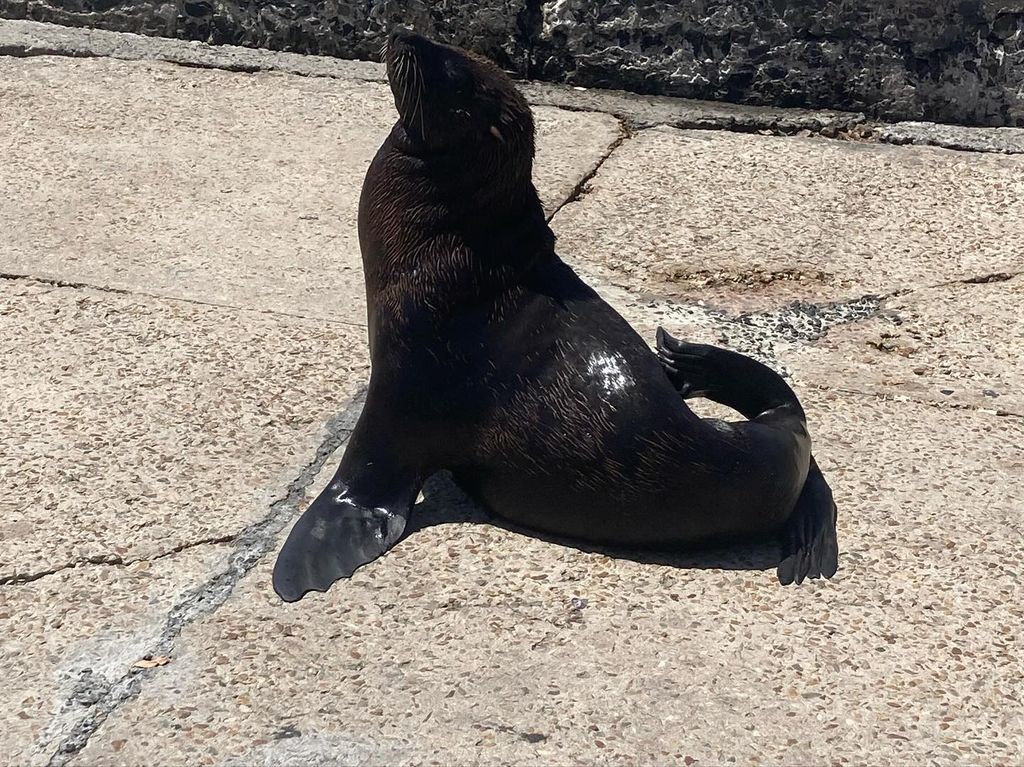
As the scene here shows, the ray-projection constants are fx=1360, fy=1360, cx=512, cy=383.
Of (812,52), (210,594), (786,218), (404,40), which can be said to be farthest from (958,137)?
(210,594)

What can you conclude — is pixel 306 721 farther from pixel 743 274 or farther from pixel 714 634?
pixel 743 274

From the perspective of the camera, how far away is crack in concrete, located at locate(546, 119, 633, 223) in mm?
5192

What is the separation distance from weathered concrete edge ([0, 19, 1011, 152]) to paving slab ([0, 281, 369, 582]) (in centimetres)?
237

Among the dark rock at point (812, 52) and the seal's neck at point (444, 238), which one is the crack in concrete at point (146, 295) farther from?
the dark rock at point (812, 52)

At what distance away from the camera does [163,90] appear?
240 inches

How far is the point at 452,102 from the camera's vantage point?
9.75 ft

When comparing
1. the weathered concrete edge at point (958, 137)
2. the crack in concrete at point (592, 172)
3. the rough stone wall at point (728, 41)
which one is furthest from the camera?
the rough stone wall at point (728, 41)

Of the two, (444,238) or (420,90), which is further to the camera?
(444,238)

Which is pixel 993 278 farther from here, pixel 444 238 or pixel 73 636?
pixel 73 636

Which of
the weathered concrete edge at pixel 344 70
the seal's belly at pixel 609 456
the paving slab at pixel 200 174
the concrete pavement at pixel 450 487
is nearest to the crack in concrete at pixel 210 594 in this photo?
the concrete pavement at pixel 450 487

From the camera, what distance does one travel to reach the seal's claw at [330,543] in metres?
2.98

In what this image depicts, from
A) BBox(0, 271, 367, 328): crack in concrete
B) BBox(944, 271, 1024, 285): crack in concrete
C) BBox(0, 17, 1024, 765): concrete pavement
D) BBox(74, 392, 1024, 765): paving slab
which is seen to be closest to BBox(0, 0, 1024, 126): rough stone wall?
BBox(0, 17, 1024, 765): concrete pavement

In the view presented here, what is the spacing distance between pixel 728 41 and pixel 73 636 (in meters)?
4.30

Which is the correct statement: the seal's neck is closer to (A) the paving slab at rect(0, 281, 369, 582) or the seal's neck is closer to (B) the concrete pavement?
(B) the concrete pavement
